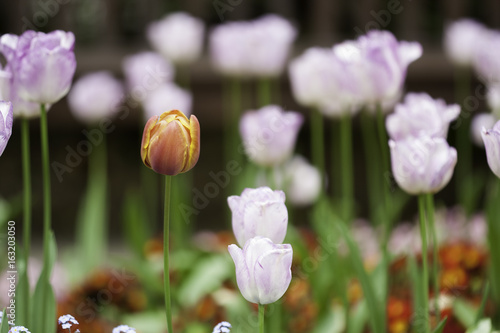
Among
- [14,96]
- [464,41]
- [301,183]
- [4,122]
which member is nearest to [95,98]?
[301,183]

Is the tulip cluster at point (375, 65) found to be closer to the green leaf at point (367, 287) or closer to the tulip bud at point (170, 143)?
the green leaf at point (367, 287)

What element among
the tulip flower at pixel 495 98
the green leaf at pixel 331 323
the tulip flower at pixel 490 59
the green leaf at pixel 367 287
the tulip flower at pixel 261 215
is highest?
the tulip flower at pixel 490 59

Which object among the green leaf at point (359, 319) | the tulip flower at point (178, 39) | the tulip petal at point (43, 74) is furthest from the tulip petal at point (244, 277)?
the tulip flower at point (178, 39)

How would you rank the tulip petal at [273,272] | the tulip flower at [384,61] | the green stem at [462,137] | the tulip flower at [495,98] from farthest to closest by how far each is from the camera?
1. the green stem at [462,137]
2. the tulip flower at [495,98]
3. the tulip flower at [384,61]
4. the tulip petal at [273,272]

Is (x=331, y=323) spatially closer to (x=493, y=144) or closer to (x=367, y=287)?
(x=367, y=287)

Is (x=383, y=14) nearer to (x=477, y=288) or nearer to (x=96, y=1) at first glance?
(x=96, y=1)

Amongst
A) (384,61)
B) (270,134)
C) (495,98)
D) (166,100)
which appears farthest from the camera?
(166,100)
